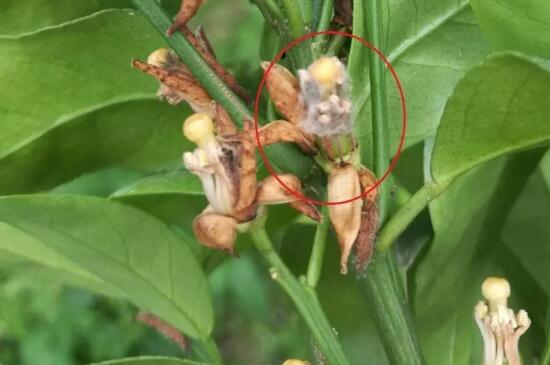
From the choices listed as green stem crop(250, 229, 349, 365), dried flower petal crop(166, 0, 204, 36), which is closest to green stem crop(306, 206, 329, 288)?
green stem crop(250, 229, 349, 365)

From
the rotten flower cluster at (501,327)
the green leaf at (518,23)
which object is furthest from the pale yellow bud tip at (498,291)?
the green leaf at (518,23)

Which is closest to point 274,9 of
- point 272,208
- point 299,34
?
point 299,34

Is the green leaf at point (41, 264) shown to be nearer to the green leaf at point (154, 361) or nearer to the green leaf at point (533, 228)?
the green leaf at point (154, 361)

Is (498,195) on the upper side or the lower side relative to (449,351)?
upper

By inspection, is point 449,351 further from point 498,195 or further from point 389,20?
point 389,20

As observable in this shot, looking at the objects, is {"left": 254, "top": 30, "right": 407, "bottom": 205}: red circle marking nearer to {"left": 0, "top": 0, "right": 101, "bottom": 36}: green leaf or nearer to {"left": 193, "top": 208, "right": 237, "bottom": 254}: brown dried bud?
{"left": 193, "top": 208, "right": 237, "bottom": 254}: brown dried bud

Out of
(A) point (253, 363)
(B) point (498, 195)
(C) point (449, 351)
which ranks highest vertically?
(B) point (498, 195)

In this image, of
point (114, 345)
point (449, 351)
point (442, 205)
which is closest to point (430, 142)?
point (442, 205)
